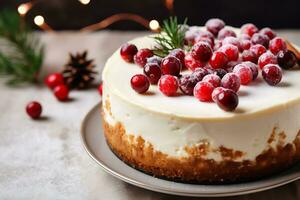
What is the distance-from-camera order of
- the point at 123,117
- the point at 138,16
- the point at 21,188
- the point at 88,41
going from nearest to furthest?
the point at 123,117, the point at 21,188, the point at 88,41, the point at 138,16

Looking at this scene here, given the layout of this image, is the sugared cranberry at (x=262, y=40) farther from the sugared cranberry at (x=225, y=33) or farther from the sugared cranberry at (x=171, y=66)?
the sugared cranberry at (x=171, y=66)

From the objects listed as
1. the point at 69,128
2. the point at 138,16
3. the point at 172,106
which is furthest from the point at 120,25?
the point at 172,106

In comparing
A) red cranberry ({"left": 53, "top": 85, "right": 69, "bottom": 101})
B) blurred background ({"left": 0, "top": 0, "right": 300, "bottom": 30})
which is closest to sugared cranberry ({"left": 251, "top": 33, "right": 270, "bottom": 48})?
red cranberry ({"left": 53, "top": 85, "right": 69, "bottom": 101})

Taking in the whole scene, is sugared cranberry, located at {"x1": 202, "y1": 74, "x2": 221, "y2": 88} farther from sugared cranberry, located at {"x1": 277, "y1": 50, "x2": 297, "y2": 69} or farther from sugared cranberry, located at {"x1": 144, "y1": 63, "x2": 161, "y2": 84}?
sugared cranberry, located at {"x1": 277, "y1": 50, "x2": 297, "y2": 69}

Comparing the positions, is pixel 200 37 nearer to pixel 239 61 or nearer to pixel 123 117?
pixel 239 61

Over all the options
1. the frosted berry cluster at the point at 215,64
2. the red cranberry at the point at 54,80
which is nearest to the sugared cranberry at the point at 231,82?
the frosted berry cluster at the point at 215,64

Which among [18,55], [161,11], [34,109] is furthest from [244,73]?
[161,11]
